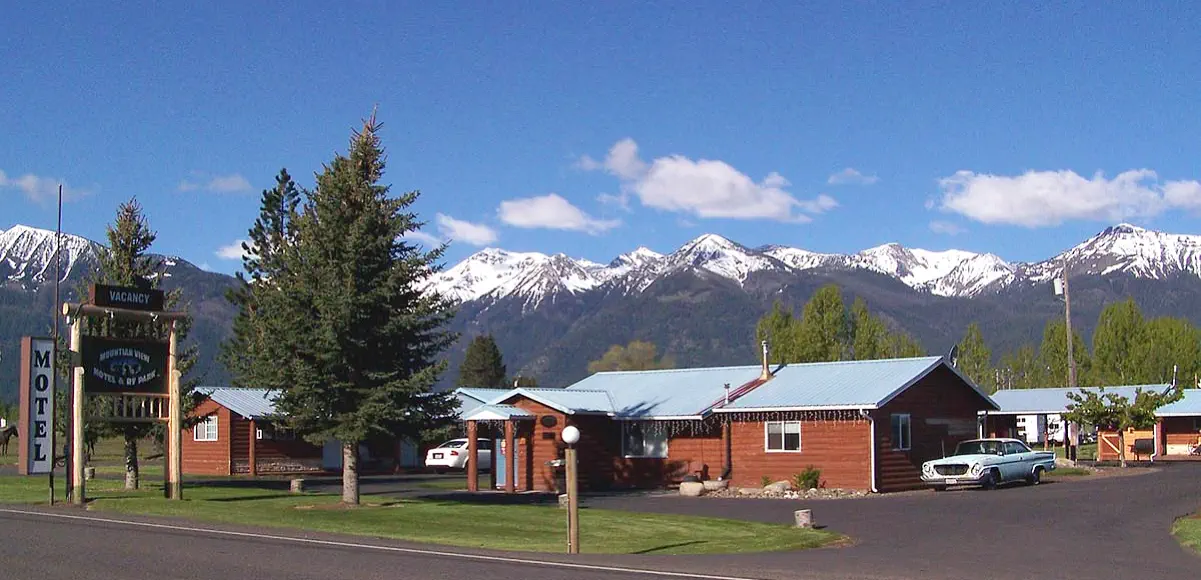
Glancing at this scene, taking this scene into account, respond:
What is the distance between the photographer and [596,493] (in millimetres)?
40000

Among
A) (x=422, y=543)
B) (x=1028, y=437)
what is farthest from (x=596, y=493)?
(x=1028, y=437)

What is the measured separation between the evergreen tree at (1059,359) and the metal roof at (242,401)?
68.0 metres

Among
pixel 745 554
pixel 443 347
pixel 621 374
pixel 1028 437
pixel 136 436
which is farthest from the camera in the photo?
pixel 1028 437

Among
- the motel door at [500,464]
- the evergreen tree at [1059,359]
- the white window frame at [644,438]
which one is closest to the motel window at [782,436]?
the white window frame at [644,438]

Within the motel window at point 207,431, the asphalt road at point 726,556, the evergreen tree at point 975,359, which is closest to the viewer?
the asphalt road at point 726,556

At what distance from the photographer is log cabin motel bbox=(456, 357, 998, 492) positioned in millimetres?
39125

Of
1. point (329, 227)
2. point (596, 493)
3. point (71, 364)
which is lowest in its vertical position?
point (596, 493)

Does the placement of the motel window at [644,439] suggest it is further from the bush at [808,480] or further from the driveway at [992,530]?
the bush at [808,480]

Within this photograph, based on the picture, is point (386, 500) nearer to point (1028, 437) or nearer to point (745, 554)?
point (745, 554)

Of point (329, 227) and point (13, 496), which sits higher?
point (329, 227)

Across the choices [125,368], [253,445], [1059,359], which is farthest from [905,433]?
[1059,359]

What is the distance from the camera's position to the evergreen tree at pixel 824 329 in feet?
309

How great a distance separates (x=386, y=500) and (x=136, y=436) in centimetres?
888

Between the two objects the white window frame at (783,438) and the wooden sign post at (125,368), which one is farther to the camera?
the white window frame at (783,438)
